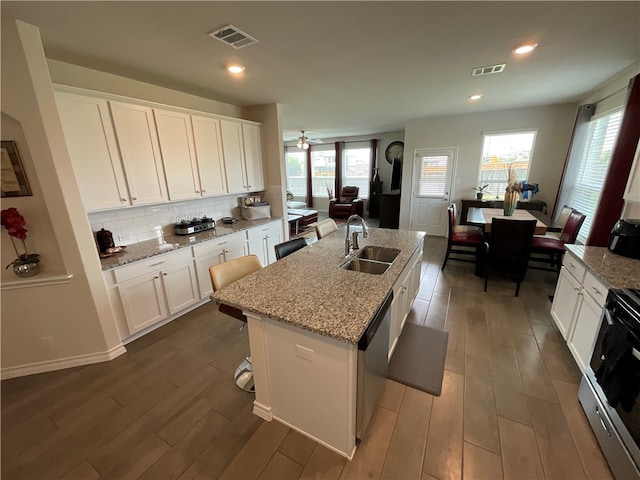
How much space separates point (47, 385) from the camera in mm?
1956

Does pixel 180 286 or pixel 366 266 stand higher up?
pixel 366 266

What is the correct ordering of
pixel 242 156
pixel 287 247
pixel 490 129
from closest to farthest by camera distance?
pixel 287 247, pixel 242 156, pixel 490 129

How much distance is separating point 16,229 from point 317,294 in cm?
220

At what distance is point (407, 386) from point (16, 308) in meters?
3.05

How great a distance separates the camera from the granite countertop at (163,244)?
2273mm

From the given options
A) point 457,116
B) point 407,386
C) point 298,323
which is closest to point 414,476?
point 407,386

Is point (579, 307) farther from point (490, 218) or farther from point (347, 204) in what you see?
point (347, 204)

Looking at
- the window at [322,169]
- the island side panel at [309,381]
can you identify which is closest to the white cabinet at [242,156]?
the island side panel at [309,381]

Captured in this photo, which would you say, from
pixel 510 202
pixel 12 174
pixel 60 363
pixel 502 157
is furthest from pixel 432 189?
pixel 60 363

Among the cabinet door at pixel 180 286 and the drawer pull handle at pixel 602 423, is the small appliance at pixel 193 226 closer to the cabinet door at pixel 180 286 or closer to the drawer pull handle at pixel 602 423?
the cabinet door at pixel 180 286

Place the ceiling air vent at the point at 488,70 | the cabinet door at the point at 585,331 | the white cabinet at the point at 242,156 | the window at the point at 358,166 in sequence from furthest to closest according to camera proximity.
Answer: the window at the point at 358,166
the white cabinet at the point at 242,156
the ceiling air vent at the point at 488,70
the cabinet door at the point at 585,331

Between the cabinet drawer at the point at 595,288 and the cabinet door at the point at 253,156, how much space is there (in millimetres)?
3826

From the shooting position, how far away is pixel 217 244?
3111mm

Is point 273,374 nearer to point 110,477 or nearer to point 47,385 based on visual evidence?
point 110,477
